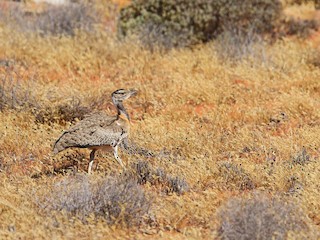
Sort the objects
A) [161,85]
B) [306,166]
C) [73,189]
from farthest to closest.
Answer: [161,85], [306,166], [73,189]

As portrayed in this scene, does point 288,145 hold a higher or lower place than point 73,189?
lower

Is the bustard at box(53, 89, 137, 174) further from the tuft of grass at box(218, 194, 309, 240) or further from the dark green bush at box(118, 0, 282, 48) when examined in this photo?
the dark green bush at box(118, 0, 282, 48)

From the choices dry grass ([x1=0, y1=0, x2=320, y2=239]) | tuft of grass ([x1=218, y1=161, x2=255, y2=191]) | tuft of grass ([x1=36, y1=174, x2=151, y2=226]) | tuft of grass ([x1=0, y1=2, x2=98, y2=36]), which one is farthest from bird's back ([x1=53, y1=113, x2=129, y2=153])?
tuft of grass ([x1=0, y1=2, x2=98, y2=36])

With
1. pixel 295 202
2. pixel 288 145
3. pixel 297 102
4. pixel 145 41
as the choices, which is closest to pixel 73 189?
pixel 295 202

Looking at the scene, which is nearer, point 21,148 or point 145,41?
point 21,148

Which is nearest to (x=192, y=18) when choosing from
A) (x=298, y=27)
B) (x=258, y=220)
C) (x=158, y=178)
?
(x=298, y=27)

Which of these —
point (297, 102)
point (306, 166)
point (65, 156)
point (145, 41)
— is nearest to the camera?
point (306, 166)

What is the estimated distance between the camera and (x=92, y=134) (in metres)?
8.25

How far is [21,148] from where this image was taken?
9453mm

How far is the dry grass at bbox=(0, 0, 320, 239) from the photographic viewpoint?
698cm

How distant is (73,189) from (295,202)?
2296mm

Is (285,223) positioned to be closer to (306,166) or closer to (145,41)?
(306,166)

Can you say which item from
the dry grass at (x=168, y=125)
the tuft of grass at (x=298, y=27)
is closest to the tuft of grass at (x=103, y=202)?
the dry grass at (x=168, y=125)

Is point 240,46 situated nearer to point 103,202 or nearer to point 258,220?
point 103,202
